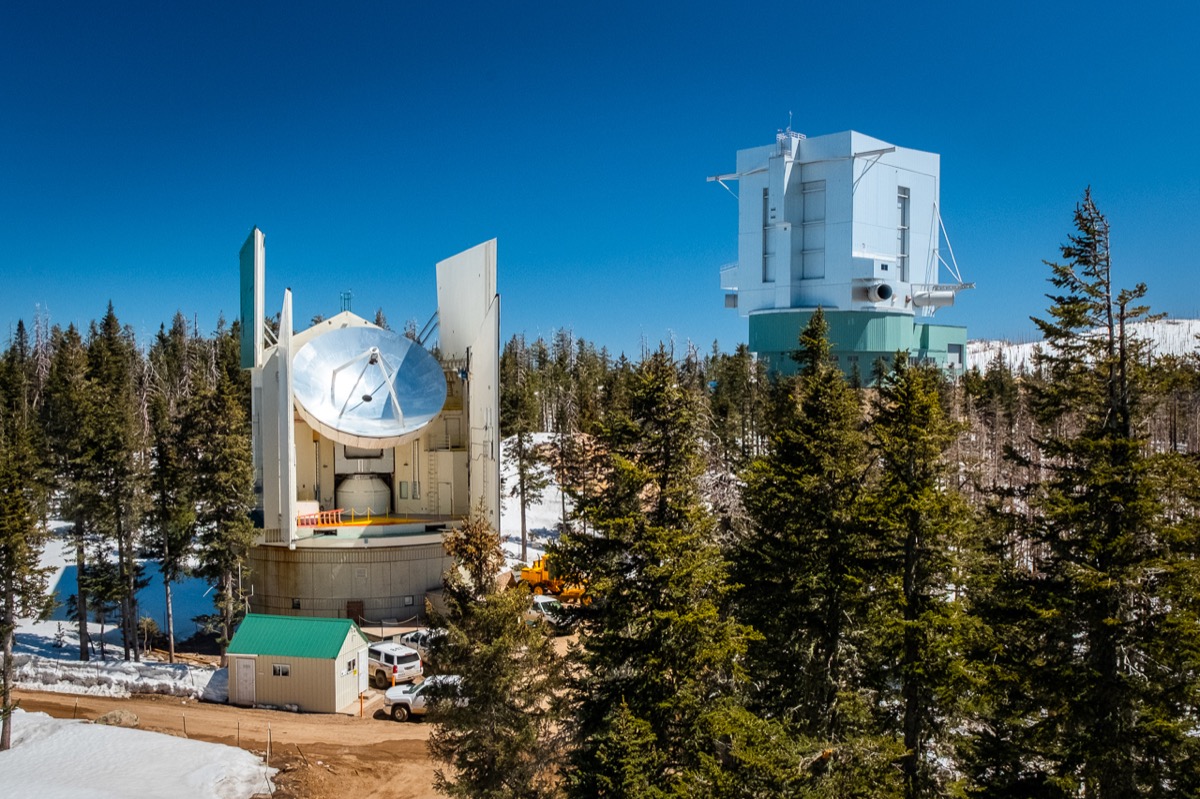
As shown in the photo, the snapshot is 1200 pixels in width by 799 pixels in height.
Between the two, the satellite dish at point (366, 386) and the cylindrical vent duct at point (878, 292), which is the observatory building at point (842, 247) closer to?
the cylindrical vent duct at point (878, 292)

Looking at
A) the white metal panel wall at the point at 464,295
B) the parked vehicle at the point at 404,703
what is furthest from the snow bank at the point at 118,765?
the white metal panel wall at the point at 464,295

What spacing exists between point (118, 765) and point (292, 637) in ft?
21.4

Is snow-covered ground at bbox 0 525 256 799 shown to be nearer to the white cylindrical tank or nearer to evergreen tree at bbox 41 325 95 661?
evergreen tree at bbox 41 325 95 661

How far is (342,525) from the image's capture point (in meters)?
36.9

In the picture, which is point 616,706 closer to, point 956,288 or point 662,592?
point 662,592

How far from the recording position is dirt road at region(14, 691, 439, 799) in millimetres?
21000

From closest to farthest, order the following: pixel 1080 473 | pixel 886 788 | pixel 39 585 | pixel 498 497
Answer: pixel 1080 473 → pixel 886 788 → pixel 39 585 → pixel 498 497

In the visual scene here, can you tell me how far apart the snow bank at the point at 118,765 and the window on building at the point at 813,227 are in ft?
197

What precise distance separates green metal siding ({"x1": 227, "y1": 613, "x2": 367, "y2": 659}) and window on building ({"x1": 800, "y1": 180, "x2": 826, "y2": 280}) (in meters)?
54.3

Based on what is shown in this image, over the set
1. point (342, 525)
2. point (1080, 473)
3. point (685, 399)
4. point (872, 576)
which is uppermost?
point (685, 399)

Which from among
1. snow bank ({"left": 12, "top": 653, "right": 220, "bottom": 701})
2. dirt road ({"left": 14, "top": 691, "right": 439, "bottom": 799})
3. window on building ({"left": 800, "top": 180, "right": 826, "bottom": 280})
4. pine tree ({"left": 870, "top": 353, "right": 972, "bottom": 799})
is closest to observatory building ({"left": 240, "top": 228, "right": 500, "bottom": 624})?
snow bank ({"left": 12, "top": 653, "right": 220, "bottom": 701})

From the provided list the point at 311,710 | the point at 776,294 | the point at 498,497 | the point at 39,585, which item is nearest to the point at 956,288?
the point at 776,294

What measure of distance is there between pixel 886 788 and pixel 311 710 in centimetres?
1940

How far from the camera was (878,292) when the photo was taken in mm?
71125
